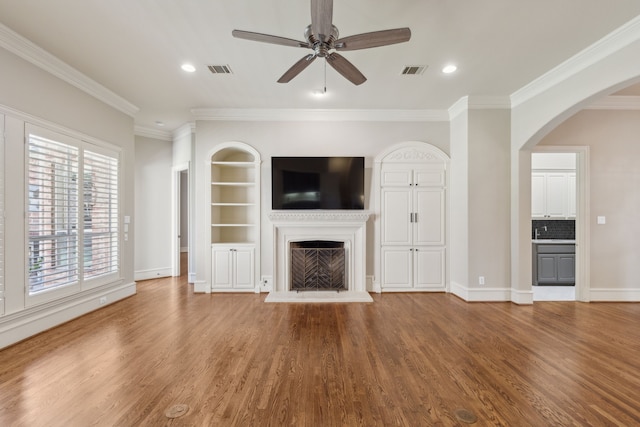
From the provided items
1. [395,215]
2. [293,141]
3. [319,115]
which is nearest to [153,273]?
[293,141]

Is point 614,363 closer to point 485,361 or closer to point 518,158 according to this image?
point 485,361

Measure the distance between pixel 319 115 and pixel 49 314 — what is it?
15.0 feet

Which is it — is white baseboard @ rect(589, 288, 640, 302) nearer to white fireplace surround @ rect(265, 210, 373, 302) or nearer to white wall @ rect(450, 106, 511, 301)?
white wall @ rect(450, 106, 511, 301)

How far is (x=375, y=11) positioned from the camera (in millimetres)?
2357

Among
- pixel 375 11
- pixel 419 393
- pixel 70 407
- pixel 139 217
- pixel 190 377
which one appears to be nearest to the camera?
pixel 70 407

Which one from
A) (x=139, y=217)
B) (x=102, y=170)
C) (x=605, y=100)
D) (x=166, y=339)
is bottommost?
(x=166, y=339)

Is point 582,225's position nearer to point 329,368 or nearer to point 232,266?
point 329,368

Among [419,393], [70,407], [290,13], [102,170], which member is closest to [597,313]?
[419,393]

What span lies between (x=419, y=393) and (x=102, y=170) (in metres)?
4.83

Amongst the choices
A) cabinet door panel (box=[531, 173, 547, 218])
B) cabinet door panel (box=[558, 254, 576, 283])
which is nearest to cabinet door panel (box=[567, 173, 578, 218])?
cabinet door panel (box=[531, 173, 547, 218])

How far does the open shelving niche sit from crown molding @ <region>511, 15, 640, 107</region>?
4.19 meters

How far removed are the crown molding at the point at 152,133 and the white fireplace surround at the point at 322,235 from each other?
3.31 meters

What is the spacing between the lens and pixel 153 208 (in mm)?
5668

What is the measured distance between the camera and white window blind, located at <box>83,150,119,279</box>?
3656mm
